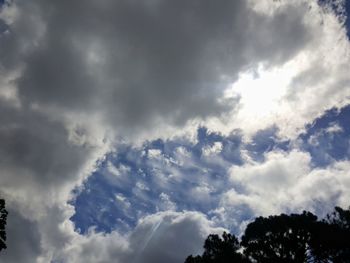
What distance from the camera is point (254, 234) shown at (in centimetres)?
4038

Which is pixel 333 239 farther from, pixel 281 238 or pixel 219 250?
pixel 219 250

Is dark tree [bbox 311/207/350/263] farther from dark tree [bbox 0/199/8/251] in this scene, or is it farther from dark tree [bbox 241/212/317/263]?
dark tree [bbox 0/199/8/251]

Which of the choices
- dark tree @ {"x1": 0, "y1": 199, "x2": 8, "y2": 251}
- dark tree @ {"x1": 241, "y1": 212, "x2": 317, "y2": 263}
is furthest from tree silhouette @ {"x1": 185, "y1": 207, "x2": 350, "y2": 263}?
dark tree @ {"x1": 0, "y1": 199, "x2": 8, "y2": 251}

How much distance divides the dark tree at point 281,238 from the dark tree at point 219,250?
3489mm

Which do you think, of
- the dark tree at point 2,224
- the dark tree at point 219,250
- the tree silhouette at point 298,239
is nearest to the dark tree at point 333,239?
the tree silhouette at point 298,239

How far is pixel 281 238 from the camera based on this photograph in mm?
37156

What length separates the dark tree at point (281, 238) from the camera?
3644 cm

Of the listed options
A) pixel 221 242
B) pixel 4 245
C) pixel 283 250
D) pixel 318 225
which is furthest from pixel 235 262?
pixel 4 245

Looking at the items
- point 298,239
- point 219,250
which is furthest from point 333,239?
point 219,250

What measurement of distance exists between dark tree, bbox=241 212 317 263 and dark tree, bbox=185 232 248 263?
3.49 metres

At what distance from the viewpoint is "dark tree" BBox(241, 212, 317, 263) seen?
36438 millimetres

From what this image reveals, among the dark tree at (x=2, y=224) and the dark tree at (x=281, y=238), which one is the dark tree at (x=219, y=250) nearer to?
the dark tree at (x=281, y=238)

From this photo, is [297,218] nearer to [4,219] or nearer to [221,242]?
[221,242]

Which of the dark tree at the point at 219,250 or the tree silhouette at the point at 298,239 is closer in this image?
A: the tree silhouette at the point at 298,239
